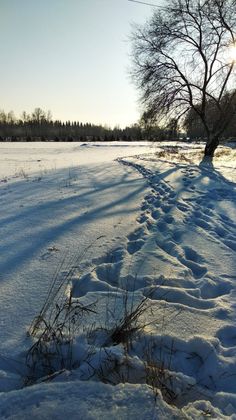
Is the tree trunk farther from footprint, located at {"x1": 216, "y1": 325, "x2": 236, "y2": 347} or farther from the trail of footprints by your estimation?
footprint, located at {"x1": 216, "y1": 325, "x2": 236, "y2": 347}

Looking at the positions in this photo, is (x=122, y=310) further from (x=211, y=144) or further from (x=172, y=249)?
(x=211, y=144)

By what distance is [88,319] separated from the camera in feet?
9.46

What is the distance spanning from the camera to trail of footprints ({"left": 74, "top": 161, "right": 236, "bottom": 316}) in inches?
135

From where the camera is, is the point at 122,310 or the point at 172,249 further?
the point at 172,249

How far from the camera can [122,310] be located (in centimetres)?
305

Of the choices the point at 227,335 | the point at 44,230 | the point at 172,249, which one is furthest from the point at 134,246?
the point at 227,335

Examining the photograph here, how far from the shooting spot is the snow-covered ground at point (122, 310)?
2012 mm

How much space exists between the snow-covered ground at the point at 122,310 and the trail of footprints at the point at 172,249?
19mm

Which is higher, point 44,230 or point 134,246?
point 44,230

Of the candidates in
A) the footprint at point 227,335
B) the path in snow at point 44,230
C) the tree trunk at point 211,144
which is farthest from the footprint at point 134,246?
the tree trunk at point 211,144

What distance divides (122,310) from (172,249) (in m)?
1.73

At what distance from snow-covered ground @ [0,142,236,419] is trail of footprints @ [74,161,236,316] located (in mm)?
19

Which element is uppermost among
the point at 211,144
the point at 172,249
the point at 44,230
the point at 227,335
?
the point at 211,144

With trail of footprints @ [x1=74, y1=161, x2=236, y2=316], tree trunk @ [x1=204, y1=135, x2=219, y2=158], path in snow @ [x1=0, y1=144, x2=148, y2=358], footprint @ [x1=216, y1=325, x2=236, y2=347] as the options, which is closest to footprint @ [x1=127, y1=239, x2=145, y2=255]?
trail of footprints @ [x1=74, y1=161, x2=236, y2=316]
